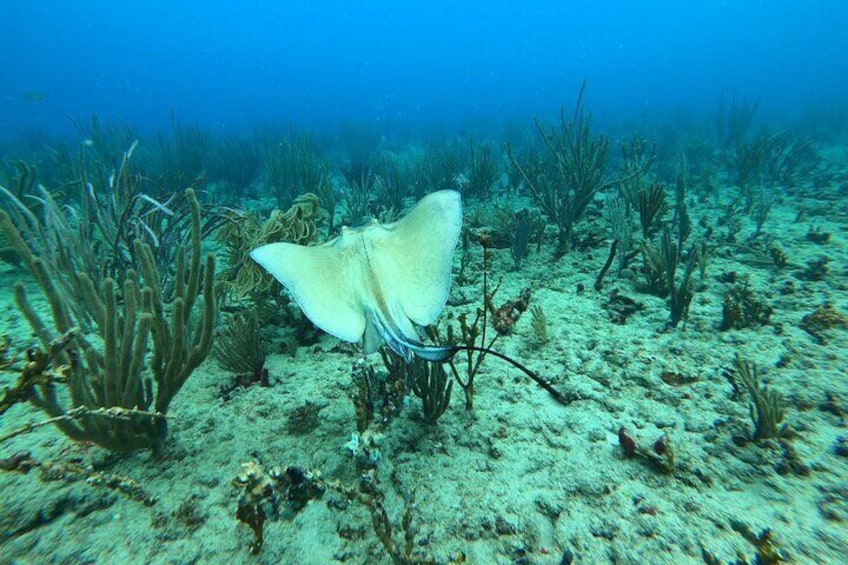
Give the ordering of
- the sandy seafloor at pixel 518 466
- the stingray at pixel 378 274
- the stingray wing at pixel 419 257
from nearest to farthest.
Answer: the sandy seafloor at pixel 518 466, the stingray at pixel 378 274, the stingray wing at pixel 419 257

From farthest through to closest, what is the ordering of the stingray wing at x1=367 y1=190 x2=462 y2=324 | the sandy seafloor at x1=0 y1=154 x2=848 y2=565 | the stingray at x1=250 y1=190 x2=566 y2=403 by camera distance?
the stingray wing at x1=367 y1=190 x2=462 y2=324 < the stingray at x1=250 y1=190 x2=566 y2=403 < the sandy seafloor at x1=0 y1=154 x2=848 y2=565

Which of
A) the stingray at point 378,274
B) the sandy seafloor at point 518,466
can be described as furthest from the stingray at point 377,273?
the sandy seafloor at point 518,466

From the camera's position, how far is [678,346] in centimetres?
402

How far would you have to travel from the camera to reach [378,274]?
2.94 meters

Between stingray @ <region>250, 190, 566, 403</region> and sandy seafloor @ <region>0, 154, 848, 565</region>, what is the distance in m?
0.62

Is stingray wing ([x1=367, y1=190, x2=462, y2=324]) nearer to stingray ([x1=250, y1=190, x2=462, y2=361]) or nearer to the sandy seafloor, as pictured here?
stingray ([x1=250, y1=190, x2=462, y2=361])

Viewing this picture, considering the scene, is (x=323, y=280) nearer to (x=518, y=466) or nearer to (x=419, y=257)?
(x=419, y=257)

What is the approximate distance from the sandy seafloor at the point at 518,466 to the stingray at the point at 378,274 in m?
0.62

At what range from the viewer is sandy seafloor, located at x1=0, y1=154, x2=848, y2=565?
7.60ft

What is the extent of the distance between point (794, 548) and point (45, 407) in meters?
4.49

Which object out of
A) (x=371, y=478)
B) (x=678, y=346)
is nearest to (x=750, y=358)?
(x=678, y=346)

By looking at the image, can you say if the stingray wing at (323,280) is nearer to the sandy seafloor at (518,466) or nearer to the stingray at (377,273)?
the stingray at (377,273)

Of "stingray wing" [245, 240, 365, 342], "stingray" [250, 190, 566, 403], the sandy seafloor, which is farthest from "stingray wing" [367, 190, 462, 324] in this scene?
the sandy seafloor

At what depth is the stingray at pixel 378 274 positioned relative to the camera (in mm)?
2652
